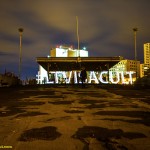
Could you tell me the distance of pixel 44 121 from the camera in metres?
7.22

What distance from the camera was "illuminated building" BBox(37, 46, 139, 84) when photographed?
189ft

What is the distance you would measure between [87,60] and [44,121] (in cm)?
5099

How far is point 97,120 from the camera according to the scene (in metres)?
7.31

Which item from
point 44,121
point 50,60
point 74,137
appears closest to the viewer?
point 74,137

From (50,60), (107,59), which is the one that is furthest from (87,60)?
(50,60)

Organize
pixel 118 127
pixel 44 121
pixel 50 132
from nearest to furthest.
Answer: pixel 50 132 → pixel 118 127 → pixel 44 121

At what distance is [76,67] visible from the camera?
249 ft

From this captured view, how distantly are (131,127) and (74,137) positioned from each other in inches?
67.8

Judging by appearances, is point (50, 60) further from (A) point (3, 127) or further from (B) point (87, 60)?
(A) point (3, 127)

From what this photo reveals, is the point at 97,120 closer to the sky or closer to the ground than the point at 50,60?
closer to the ground

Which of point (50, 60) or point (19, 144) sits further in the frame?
point (50, 60)

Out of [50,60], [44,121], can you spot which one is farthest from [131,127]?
[50,60]

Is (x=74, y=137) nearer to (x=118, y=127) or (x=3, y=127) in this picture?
(x=118, y=127)

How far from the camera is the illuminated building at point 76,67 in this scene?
57562mm
